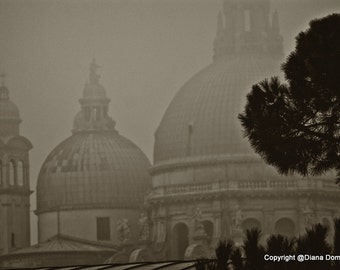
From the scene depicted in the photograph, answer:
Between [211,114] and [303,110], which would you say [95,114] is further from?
[303,110]

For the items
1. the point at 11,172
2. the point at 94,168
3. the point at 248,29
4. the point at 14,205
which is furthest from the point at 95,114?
the point at 248,29

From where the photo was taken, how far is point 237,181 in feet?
453

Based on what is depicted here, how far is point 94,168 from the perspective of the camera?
151 m

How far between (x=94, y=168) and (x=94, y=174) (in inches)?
14.7

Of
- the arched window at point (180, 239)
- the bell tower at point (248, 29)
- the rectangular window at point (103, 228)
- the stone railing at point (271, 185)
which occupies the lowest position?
the arched window at point (180, 239)

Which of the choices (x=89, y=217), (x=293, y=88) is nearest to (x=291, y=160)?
(x=293, y=88)

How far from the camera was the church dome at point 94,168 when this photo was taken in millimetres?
149625

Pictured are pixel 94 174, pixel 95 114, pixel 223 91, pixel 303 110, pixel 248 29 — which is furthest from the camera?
pixel 94 174

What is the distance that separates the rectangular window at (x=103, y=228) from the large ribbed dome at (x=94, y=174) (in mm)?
1032

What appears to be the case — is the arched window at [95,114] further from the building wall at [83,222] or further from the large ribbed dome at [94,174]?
the building wall at [83,222]

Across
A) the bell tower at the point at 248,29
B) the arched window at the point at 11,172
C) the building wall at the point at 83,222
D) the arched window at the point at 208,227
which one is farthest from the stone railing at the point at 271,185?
the arched window at the point at 11,172

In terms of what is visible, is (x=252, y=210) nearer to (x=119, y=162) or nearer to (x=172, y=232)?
(x=172, y=232)

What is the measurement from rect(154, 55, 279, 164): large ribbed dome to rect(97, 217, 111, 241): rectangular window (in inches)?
256

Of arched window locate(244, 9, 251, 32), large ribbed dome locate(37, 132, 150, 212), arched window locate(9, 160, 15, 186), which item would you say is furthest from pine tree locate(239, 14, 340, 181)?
large ribbed dome locate(37, 132, 150, 212)
